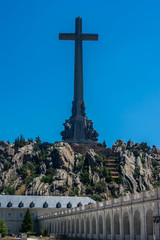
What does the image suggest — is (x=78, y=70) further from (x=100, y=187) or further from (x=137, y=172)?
(x=100, y=187)

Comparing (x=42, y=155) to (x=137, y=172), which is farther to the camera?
(x=42, y=155)

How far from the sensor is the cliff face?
13775cm

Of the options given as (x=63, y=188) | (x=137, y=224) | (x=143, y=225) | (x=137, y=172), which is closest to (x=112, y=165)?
(x=137, y=172)

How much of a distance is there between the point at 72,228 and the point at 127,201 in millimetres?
32720

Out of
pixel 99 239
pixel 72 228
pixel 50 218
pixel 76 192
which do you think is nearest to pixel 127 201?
pixel 99 239

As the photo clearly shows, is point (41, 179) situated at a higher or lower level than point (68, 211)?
higher

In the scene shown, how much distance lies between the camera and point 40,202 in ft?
374

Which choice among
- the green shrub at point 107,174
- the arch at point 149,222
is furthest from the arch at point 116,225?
the green shrub at point 107,174

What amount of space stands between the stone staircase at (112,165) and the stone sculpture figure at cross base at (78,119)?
49.6 ft

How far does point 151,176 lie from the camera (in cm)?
15288

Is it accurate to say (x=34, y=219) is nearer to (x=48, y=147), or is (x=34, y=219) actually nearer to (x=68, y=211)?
(x=68, y=211)

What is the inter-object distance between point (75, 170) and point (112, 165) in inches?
692

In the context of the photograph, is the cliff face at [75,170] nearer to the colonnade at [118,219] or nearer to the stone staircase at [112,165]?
the stone staircase at [112,165]

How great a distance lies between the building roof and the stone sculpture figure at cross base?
5394 cm
